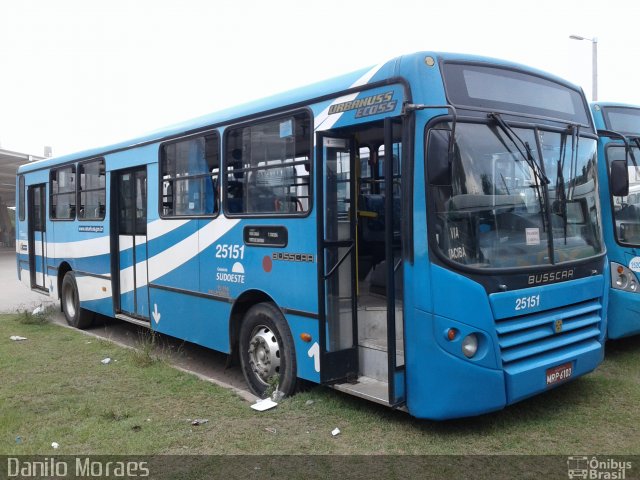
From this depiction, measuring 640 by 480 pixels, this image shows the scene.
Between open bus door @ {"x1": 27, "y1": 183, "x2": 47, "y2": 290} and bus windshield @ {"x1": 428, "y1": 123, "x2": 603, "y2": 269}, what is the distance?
29.3 ft

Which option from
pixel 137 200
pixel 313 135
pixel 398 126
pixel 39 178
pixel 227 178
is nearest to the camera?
pixel 398 126

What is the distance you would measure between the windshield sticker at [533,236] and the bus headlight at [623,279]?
2.65 m

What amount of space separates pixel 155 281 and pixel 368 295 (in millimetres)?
3335

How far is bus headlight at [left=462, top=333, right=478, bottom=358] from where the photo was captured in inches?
173

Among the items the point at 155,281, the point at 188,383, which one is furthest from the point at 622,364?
the point at 155,281

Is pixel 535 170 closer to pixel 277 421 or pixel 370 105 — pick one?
pixel 370 105

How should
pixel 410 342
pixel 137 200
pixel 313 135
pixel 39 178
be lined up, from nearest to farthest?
1. pixel 410 342
2. pixel 313 135
3. pixel 137 200
4. pixel 39 178

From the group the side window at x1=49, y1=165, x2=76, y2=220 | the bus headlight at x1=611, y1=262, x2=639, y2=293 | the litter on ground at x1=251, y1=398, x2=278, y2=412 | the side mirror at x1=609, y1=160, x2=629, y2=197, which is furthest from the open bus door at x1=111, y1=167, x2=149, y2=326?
the bus headlight at x1=611, y1=262, x2=639, y2=293

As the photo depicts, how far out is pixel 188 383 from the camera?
631 centimetres

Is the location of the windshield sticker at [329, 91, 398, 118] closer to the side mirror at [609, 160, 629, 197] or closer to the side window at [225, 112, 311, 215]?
the side window at [225, 112, 311, 215]

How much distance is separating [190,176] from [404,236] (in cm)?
330

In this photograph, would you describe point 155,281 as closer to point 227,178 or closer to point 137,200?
point 137,200

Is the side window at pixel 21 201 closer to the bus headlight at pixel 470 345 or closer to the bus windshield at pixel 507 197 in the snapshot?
the bus windshield at pixel 507 197

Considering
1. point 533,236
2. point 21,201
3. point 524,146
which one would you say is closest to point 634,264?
point 533,236
